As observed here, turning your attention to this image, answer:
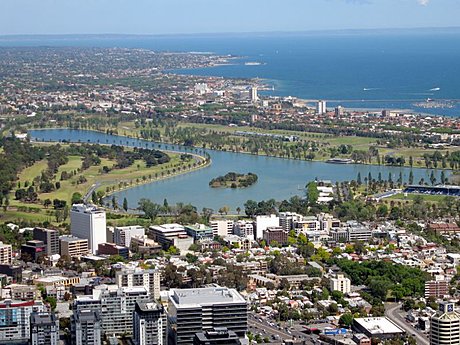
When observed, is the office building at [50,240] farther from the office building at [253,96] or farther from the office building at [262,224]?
the office building at [253,96]

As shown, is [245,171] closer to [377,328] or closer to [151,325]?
[377,328]

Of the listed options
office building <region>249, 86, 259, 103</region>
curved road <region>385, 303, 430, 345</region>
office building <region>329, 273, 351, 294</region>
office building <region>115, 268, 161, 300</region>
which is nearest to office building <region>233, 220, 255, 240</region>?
office building <region>329, 273, 351, 294</region>

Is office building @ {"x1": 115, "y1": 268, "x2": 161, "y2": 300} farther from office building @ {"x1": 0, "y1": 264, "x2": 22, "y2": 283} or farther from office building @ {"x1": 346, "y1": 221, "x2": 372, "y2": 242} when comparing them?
office building @ {"x1": 346, "y1": 221, "x2": 372, "y2": 242}

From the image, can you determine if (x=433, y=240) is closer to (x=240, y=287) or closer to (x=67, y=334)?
(x=240, y=287)

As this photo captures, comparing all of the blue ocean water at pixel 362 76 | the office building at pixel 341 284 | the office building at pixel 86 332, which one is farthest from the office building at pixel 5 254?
the blue ocean water at pixel 362 76

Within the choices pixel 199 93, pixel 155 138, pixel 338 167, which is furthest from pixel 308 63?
pixel 338 167

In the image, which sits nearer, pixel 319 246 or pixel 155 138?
pixel 319 246

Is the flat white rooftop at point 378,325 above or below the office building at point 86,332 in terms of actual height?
below
